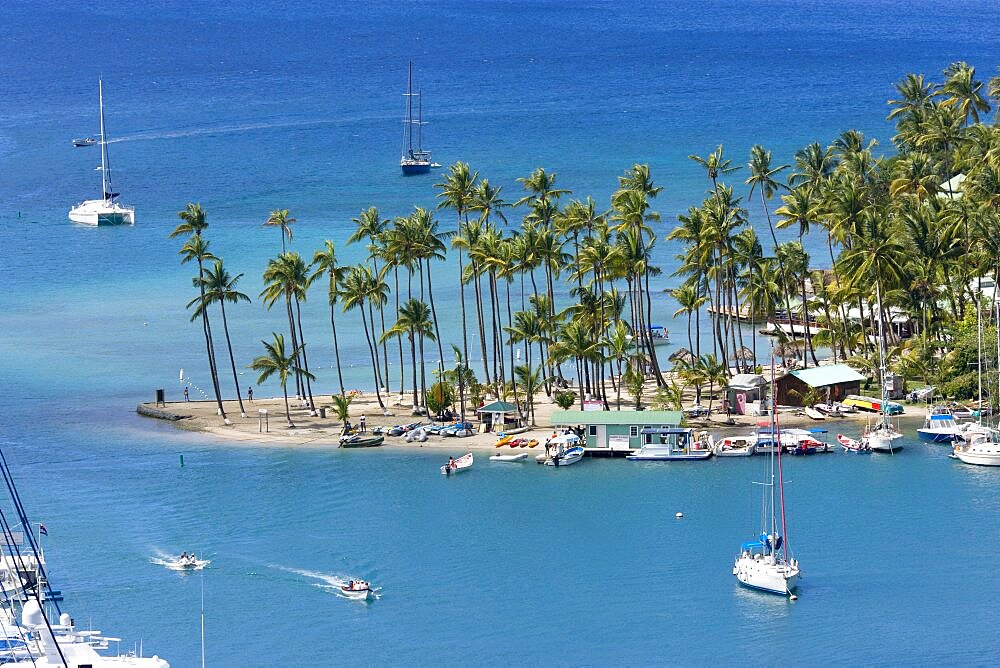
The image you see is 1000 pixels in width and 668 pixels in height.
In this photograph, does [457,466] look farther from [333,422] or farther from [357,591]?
[357,591]

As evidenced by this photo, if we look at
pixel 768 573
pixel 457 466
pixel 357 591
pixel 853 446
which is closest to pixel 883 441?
pixel 853 446

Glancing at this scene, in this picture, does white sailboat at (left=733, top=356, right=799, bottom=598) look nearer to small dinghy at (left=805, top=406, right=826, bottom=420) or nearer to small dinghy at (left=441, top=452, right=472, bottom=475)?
small dinghy at (left=441, top=452, right=472, bottom=475)

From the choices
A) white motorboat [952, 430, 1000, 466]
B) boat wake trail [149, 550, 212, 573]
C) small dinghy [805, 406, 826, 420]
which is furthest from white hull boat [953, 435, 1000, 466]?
boat wake trail [149, 550, 212, 573]

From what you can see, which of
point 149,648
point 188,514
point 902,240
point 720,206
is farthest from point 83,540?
point 902,240

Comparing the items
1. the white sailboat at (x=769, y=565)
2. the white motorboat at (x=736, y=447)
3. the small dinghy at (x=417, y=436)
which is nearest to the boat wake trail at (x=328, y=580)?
the white sailboat at (x=769, y=565)

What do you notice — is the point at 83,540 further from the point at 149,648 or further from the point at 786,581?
the point at 786,581
